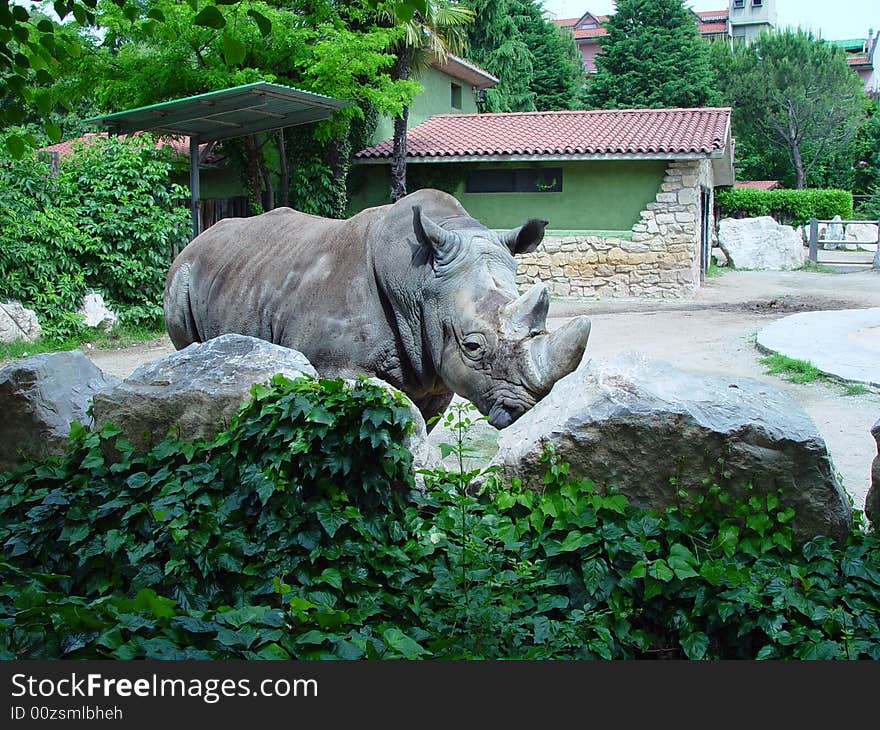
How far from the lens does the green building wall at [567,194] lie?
2036 cm

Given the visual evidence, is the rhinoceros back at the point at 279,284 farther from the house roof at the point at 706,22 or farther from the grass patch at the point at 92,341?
the house roof at the point at 706,22

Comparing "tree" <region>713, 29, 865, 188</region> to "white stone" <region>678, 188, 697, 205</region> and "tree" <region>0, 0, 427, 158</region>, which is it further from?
"tree" <region>0, 0, 427, 158</region>

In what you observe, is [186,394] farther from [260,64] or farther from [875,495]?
[260,64]

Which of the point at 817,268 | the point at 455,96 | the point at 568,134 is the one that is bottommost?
the point at 817,268

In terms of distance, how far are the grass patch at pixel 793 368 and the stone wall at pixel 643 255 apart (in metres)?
9.25

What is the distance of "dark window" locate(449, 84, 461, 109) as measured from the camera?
86.9ft

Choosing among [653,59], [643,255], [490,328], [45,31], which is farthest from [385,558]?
[653,59]

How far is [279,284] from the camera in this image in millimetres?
5773

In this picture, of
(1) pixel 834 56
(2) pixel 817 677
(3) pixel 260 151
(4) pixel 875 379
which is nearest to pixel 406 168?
(3) pixel 260 151

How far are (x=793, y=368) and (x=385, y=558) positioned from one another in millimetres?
7565

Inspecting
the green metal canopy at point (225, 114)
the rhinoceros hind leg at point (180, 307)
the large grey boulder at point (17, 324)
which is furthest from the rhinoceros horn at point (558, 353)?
the large grey boulder at point (17, 324)

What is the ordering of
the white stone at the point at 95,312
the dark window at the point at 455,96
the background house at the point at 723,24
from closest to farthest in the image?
the white stone at the point at 95,312 → the dark window at the point at 455,96 → the background house at the point at 723,24

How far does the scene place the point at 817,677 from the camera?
2.71m

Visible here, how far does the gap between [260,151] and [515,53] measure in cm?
1742
